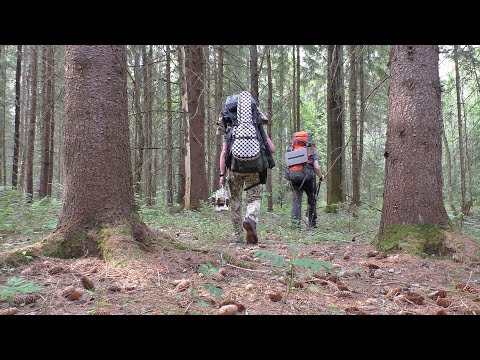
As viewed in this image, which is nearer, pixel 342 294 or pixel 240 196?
pixel 342 294

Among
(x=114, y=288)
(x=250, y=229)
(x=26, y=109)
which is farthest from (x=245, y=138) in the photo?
(x=26, y=109)

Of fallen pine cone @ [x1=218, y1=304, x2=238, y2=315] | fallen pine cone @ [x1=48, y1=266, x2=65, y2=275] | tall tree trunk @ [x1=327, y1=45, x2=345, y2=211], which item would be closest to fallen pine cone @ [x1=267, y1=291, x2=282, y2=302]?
fallen pine cone @ [x1=218, y1=304, x2=238, y2=315]

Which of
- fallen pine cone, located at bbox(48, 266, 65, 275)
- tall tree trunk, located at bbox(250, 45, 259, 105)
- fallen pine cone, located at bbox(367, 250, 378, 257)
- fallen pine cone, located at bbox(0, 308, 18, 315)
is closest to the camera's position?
fallen pine cone, located at bbox(0, 308, 18, 315)

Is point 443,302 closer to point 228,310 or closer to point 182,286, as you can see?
point 228,310

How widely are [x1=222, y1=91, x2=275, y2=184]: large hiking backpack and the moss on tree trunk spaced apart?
6.31 feet

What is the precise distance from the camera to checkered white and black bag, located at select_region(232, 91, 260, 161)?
17.6ft

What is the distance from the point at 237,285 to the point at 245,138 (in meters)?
2.73

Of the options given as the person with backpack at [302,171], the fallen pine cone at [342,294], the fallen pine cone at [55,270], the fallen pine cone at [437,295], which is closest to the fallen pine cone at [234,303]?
the fallen pine cone at [342,294]

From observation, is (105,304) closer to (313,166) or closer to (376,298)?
(376,298)

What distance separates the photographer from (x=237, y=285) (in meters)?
3.09

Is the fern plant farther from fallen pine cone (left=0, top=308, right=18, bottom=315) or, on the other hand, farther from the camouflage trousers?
the camouflage trousers

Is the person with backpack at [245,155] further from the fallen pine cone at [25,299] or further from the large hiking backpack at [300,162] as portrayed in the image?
the fallen pine cone at [25,299]

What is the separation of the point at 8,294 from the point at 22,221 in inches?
210
